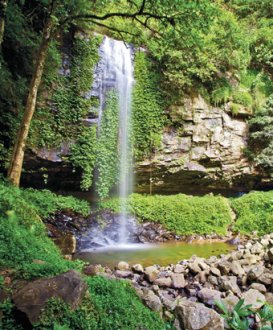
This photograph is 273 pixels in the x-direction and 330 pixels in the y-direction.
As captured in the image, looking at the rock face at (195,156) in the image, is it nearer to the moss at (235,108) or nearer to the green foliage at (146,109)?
the moss at (235,108)

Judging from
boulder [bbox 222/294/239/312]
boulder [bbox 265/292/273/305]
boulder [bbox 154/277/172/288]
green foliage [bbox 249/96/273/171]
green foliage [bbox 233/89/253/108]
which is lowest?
boulder [bbox 265/292/273/305]

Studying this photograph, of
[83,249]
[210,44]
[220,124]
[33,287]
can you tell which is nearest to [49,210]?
[83,249]

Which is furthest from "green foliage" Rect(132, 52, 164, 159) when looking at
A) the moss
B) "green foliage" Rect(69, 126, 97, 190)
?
the moss

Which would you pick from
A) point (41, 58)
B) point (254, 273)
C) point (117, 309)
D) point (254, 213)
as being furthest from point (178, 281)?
point (254, 213)

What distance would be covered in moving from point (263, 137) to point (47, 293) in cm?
1084

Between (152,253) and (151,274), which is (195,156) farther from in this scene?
(151,274)

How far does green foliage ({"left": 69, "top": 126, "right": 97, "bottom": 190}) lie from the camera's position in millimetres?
9694

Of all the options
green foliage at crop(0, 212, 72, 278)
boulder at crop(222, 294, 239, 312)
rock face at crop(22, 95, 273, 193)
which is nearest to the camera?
green foliage at crop(0, 212, 72, 278)

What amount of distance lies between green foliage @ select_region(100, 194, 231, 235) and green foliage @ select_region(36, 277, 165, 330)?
6.61 meters

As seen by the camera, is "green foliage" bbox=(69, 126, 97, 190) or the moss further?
the moss

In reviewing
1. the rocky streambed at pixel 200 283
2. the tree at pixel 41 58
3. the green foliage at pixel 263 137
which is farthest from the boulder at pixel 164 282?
the green foliage at pixel 263 137

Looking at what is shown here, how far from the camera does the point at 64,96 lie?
31.3ft

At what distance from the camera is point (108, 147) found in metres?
10.4

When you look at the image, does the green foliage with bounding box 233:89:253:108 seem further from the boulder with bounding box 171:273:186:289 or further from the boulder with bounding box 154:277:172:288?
the boulder with bounding box 154:277:172:288
